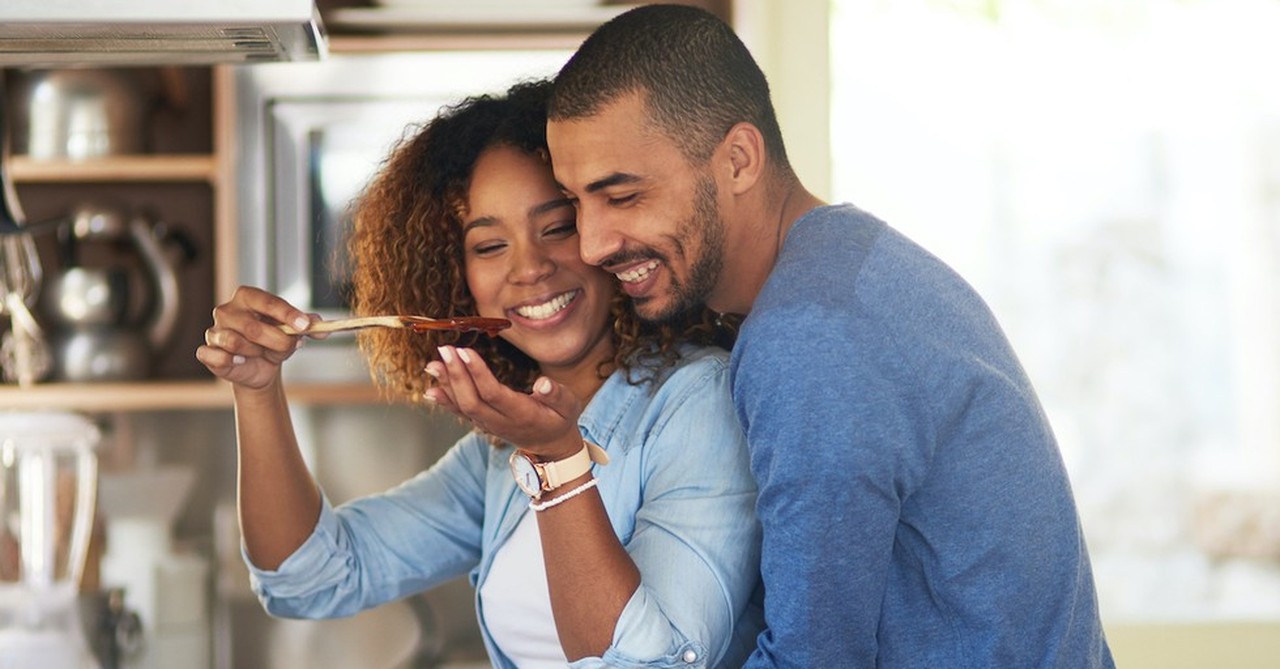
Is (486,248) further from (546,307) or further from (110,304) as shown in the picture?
(110,304)

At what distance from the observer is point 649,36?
4.33 ft

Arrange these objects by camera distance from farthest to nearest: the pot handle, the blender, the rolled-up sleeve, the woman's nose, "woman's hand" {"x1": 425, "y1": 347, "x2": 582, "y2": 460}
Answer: the pot handle, the blender, the rolled-up sleeve, the woman's nose, "woman's hand" {"x1": 425, "y1": 347, "x2": 582, "y2": 460}

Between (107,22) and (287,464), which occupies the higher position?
(107,22)

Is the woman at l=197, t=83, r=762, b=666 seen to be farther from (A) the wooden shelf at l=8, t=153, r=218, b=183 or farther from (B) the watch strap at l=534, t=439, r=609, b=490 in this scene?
(A) the wooden shelf at l=8, t=153, r=218, b=183

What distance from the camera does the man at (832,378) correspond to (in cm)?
110

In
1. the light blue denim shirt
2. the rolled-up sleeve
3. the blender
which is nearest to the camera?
the light blue denim shirt

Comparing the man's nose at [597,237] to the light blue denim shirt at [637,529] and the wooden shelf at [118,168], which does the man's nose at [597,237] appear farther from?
the wooden shelf at [118,168]

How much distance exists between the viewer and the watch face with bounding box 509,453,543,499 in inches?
44.8

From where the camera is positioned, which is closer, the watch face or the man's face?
the watch face

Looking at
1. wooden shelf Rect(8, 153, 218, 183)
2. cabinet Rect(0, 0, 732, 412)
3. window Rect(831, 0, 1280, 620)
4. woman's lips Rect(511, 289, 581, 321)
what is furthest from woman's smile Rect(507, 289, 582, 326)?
window Rect(831, 0, 1280, 620)

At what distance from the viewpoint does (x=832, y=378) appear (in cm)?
109

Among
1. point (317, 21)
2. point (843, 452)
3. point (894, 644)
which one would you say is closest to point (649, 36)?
point (317, 21)

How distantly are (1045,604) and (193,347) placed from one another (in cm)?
217

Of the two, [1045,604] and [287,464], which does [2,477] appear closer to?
[287,464]
